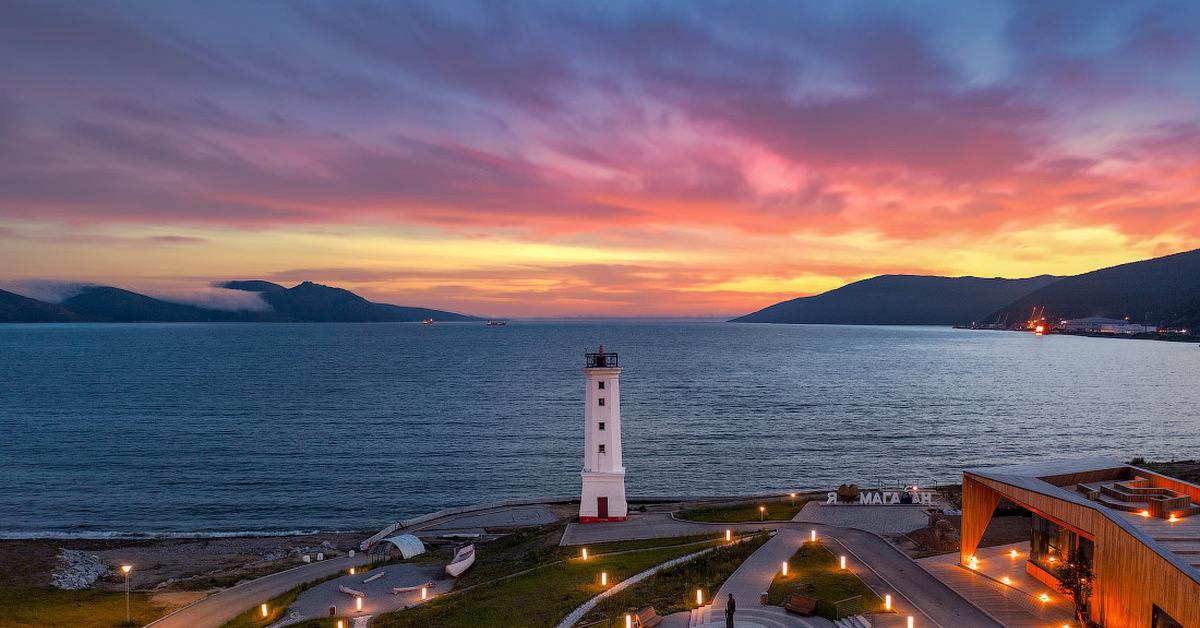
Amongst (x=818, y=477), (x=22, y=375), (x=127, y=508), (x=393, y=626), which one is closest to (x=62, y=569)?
(x=127, y=508)

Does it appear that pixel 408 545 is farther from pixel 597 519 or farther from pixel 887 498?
pixel 887 498

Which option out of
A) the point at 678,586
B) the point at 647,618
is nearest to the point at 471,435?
the point at 678,586

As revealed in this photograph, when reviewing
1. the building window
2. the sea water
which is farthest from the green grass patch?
the sea water

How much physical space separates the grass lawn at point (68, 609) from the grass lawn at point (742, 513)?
28.4m

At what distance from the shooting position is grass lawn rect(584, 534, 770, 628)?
75.3 feet

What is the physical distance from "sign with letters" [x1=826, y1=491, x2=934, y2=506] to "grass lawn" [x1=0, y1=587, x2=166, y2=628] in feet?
122

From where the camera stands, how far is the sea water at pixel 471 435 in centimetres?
5506

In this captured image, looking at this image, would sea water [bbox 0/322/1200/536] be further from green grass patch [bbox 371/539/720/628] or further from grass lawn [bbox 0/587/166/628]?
green grass patch [bbox 371/539/720/628]

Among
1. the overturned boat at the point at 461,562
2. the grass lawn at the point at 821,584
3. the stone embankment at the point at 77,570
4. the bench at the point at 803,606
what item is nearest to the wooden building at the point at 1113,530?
the grass lawn at the point at 821,584

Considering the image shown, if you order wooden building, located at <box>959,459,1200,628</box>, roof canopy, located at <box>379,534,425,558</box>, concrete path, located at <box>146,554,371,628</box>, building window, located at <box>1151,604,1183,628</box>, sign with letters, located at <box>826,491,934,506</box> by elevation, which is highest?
wooden building, located at <box>959,459,1200,628</box>

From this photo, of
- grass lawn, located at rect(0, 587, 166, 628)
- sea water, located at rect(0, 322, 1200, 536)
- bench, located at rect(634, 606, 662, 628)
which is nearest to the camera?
bench, located at rect(634, 606, 662, 628)

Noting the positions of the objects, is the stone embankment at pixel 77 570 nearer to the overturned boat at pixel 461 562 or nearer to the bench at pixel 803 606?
the overturned boat at pixel 461 562

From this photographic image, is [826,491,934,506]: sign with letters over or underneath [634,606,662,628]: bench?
underneath

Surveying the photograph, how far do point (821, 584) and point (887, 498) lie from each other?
19.2 meters
